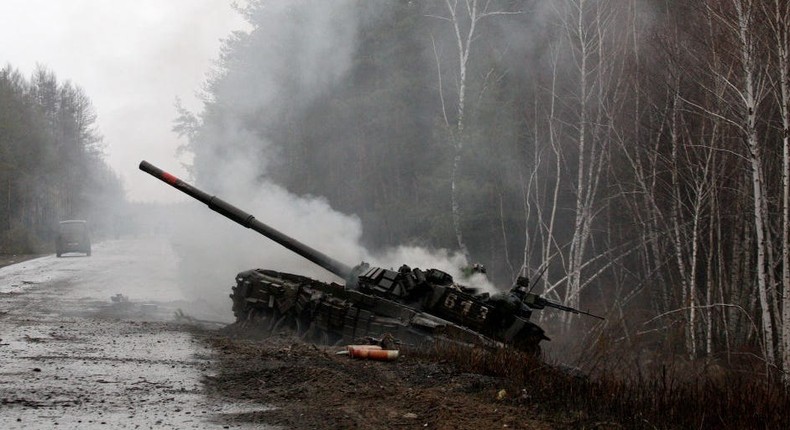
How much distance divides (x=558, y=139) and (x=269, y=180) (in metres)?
10.8

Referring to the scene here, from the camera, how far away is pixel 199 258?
82.6ft

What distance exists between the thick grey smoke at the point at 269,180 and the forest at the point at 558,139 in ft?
0.35

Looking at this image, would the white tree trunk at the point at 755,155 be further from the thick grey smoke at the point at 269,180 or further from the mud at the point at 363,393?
the thick grey smoke at the point at 269,180

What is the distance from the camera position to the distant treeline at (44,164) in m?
46.9

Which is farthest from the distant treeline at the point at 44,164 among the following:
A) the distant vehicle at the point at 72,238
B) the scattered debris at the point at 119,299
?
the scattered debris at the point at 119,299

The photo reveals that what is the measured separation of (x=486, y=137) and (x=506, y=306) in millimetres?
12154

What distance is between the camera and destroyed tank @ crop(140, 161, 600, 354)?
1178 cm

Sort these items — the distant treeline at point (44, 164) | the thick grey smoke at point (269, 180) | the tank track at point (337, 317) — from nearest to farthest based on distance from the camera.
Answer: the tank track at point (337, 317) < the thick grey smoke at point (269, 180) < the distant treeline at point (44, 164)

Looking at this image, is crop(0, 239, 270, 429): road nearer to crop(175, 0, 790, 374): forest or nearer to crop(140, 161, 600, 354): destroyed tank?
crop(140, 161, 600, 354): destroyed tank

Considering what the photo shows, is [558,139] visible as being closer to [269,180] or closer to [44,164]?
[269,180]

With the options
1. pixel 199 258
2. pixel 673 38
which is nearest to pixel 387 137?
pixel 199 258

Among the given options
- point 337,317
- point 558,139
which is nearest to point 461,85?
point 558,139

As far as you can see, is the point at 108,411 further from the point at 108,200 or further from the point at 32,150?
the point at 108,200

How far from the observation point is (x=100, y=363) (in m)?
9.49
